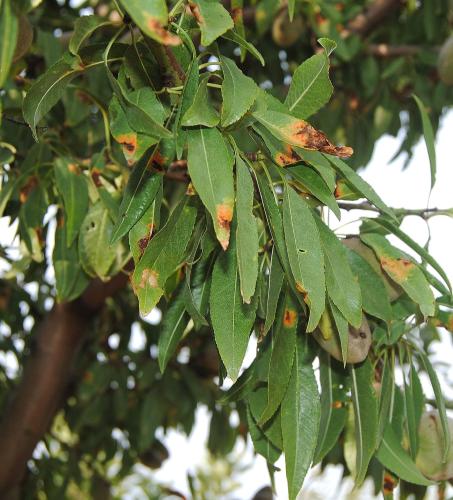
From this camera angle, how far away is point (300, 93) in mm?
962

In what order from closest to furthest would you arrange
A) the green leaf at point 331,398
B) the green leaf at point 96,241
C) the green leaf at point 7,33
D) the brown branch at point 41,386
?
the green leaf at point 7,33 → the green leaf at point 331,398 → the green leaf at point 96,241 → the brown branch at point 41,386

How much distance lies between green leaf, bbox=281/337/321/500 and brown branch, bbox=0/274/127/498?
3.16 ft

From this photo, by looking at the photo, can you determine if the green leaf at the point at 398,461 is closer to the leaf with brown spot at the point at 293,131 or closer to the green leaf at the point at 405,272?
the green leaf at the point at 405,272

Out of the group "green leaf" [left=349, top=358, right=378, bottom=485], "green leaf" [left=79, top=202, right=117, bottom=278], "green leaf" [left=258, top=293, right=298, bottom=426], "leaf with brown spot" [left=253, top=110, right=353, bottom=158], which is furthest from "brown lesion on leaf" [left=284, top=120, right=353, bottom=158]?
"green leaf" [left=79, top=202, right=117, bottom=278]

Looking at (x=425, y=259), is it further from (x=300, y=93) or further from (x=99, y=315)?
(x=99, y=315)

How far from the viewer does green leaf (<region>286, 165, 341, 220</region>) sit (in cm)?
93

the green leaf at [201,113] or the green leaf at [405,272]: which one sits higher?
the green leaf at [201,113]

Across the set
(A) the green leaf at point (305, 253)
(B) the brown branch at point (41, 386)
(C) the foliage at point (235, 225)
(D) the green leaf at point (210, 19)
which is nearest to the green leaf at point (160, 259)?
(C) the foliage at point (235, 225)

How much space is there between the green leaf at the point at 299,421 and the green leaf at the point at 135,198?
0.89 feet

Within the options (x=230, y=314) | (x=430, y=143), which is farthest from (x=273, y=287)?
(x=430, y=143)

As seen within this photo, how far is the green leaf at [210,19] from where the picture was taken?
0.77 m

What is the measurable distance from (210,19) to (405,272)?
40 cm

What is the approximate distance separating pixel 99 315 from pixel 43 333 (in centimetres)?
28

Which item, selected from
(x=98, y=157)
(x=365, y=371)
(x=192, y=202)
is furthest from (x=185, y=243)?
(x=98, y=157)
